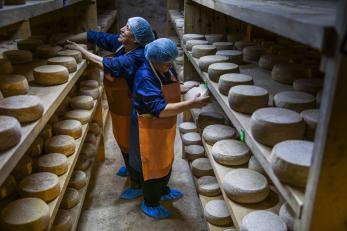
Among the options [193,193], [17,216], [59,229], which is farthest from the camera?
[193,193]

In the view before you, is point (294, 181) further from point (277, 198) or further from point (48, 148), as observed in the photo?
point (48, 148)

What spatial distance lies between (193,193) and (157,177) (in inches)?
24.1

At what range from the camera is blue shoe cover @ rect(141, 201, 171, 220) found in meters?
2.70

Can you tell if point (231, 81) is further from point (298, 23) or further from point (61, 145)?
point (61, 145)

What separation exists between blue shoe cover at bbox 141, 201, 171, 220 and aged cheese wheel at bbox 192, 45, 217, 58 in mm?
1241

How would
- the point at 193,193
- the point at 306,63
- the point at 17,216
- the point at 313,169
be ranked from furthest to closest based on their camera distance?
the point at 193,193 < the point at 306,63 < the point at 17,216 < the point at 313,169

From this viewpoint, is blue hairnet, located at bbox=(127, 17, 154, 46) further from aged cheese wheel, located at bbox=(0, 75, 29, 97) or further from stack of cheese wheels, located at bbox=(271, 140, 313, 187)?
stack of cheese wheels, located at bbox=(271, 140, 313, 187)

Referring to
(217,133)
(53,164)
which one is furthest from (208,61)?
(53,164)

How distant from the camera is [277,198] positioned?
1.79 m

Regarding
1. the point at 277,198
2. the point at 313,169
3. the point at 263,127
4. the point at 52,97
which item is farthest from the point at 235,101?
the point at 52,97

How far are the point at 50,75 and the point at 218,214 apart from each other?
133cm

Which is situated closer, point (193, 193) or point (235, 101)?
point (235, 101)

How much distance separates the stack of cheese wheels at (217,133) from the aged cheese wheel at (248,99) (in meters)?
0.64

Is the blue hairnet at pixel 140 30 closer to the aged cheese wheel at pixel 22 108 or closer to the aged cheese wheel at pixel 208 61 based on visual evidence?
the aged cheese wheel at pixel 208 61
